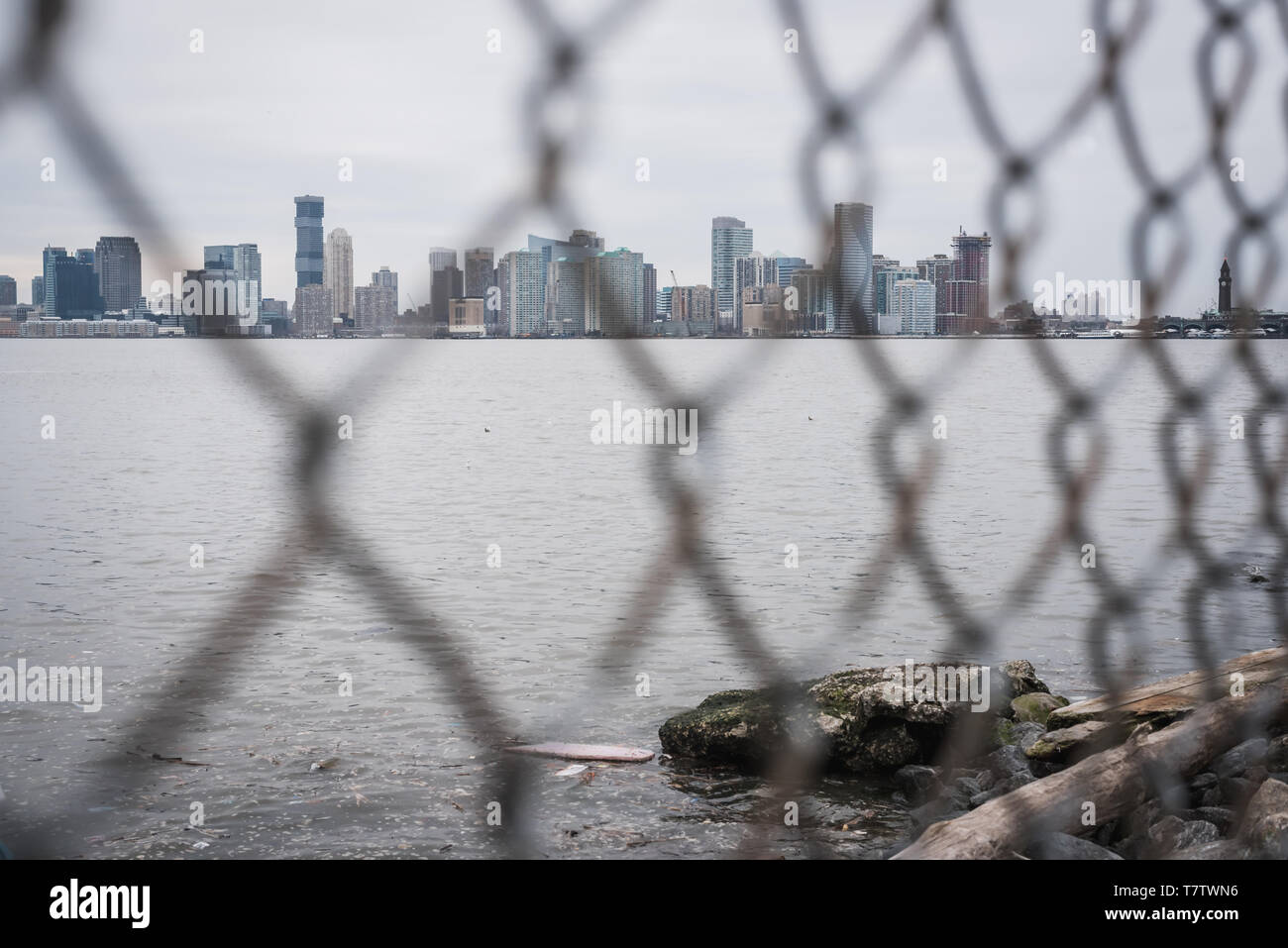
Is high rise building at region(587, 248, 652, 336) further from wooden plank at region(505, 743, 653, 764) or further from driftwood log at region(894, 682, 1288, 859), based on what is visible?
wooden plank at region(505, 743, 653, 764)

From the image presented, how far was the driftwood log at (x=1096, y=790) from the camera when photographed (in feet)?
12.6

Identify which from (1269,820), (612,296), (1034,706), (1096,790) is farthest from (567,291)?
(1034,706)

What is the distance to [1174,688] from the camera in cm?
750

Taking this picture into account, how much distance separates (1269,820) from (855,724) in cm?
600

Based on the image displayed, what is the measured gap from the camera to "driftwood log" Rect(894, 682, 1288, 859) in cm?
383

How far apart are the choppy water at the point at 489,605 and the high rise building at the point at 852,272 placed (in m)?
0.10

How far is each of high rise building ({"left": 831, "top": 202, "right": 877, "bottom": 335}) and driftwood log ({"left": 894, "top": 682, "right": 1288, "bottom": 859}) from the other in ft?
7.35

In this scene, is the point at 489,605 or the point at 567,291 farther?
the point at 489,605

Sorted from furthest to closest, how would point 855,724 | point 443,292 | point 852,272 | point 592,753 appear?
point 592,753, point 855,724, point 852,272, point 443,292

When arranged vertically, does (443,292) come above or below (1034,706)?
above

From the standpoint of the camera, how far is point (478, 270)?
1.56 m

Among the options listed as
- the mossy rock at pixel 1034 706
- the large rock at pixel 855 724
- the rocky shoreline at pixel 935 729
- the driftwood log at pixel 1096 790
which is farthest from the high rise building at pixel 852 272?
the mossy rock at pixel 1034 706

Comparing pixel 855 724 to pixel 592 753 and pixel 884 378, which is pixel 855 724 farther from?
pixel 884 378
